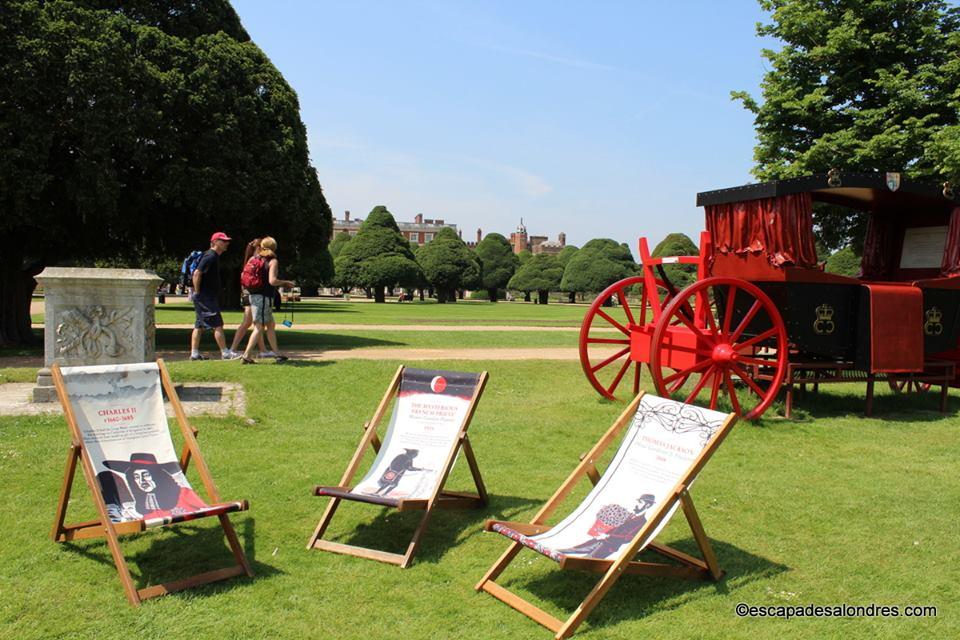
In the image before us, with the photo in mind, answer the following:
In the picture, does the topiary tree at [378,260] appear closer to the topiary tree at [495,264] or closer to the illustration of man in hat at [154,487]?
the topiary tree at [495,264]

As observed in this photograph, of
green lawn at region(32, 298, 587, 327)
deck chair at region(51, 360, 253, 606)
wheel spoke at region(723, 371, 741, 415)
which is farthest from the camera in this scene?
green lawn at region(32, 298, 587, 327)

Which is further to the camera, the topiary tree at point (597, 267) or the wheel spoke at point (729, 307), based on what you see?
the topiary tree at point (597, 267)

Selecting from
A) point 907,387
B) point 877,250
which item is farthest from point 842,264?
point 877,250

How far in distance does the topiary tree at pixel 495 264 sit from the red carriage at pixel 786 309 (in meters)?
68.4

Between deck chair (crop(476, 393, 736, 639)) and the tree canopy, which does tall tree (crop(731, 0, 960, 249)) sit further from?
the tree canopy

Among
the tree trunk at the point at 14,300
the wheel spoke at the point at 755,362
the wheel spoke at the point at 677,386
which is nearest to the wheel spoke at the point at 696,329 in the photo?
the wheel spoke at the point at 755,362

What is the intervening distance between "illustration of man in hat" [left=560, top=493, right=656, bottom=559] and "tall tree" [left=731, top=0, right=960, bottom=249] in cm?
1538

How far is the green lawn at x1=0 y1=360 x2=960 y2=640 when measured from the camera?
385 cm

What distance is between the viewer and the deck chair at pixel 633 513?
153 inches

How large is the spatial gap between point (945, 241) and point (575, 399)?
553cm

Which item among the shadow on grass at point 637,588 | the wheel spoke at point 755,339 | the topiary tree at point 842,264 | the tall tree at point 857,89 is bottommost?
the shadow on grass at point 637,588

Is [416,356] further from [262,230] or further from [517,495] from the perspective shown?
[517,495]

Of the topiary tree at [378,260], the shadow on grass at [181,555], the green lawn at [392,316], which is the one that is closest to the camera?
the shadow on grass at [181,555]

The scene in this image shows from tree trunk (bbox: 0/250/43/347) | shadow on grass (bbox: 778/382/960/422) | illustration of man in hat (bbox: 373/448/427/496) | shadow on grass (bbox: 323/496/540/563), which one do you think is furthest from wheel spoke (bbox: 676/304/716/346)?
tree trunk (bbox: 0/250/43/347)
